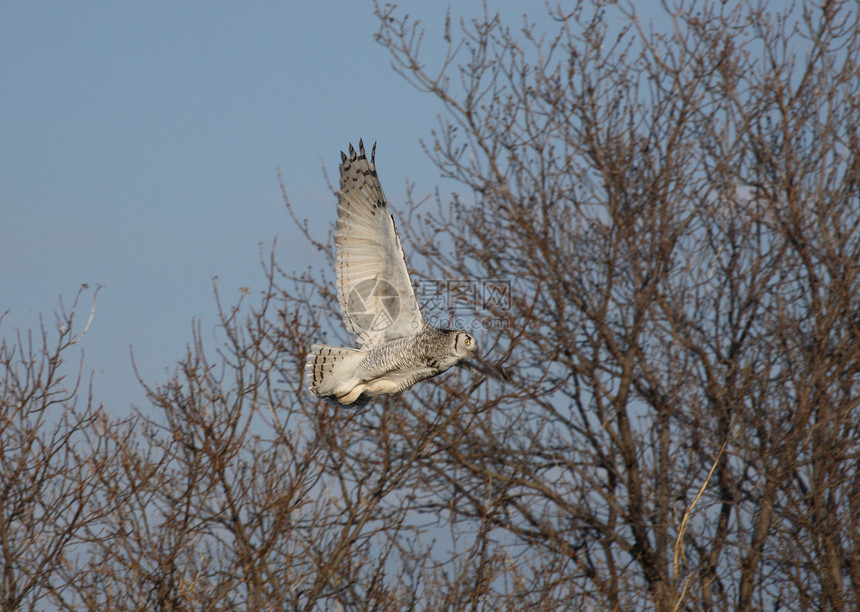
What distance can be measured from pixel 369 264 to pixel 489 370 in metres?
1.07

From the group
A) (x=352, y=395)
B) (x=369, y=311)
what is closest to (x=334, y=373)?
(x=352, y=395)

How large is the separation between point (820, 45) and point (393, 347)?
9.09 metres

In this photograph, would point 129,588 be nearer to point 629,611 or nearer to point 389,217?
point 389,217

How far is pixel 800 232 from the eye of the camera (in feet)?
33.0

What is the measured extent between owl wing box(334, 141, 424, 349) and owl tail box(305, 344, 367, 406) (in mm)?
139

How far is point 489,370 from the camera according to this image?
14.6 ft

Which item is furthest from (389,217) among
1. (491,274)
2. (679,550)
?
(491,274)

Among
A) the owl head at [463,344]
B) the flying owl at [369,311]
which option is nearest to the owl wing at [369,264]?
the flying owl at [369,311]

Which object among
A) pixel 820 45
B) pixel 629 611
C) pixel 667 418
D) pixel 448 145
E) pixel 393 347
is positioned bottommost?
pixel 629 611

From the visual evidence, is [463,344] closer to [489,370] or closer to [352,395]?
[489,370]
